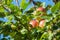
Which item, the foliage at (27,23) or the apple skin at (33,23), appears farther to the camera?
the apple skin at (33,23)

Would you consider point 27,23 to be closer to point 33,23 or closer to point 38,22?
point 33,23

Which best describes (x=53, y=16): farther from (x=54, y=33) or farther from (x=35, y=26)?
(x=35, y=26)

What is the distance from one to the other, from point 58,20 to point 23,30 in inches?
9.4

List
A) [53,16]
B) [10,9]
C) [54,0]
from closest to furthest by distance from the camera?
[53,16] → [10,9] → [54,0]

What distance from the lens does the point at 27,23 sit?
1.71m

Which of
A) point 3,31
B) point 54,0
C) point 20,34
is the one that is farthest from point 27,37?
point 54,0

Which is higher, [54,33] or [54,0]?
[54,0]

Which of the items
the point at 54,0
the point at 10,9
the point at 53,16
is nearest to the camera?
the point at 53,16

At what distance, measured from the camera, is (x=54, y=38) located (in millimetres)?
1595

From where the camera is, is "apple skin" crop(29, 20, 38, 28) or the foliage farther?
"apple skin" crop(29, 20, 38, 28)

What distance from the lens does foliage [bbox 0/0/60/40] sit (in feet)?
5.19

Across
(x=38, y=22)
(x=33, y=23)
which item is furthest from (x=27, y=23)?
(x=38, y=22)

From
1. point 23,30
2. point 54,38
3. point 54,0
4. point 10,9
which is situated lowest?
point 54,38

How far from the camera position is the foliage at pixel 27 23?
1.58 m
